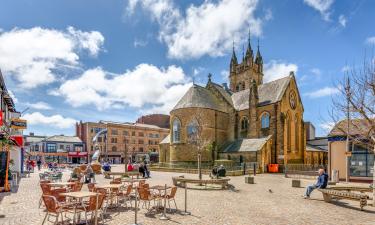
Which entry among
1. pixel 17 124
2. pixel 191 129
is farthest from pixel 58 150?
pixel 17 124

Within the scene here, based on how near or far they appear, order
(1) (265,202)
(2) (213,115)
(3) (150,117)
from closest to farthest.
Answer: (1) (265,202), (2) (213,115), (3) (150,117)

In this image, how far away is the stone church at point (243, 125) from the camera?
3497 cm

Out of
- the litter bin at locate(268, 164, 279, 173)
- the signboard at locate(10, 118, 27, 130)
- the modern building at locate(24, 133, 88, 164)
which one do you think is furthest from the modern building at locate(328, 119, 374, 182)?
the modern building at locate(24, 133, 88, 164)

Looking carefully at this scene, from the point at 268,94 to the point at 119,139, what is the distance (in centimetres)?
4465

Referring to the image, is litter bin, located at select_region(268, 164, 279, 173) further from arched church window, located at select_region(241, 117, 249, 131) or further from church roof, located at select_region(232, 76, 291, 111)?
church roof, located at select_region(232, 76, 291, 111)

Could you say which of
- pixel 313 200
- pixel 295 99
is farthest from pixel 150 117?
pixel 313 200

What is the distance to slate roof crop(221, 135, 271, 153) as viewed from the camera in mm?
32969

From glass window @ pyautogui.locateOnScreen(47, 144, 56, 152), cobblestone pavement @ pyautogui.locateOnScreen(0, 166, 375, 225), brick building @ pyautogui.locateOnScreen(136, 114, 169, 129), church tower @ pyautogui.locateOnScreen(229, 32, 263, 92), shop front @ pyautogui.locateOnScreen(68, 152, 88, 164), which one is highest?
church tower @ pyautogui.locateOnScreen(229, 32, 263, 92)

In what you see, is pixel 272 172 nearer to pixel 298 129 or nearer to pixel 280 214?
pixel 298 129

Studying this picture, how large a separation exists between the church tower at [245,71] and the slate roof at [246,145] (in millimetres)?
23950

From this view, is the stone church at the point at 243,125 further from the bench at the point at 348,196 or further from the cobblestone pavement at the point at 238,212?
the cobblestone pavement at the point at 238,212

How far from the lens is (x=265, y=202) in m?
12.2

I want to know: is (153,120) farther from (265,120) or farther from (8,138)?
(8,138)

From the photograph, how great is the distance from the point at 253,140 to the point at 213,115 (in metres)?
6.96
